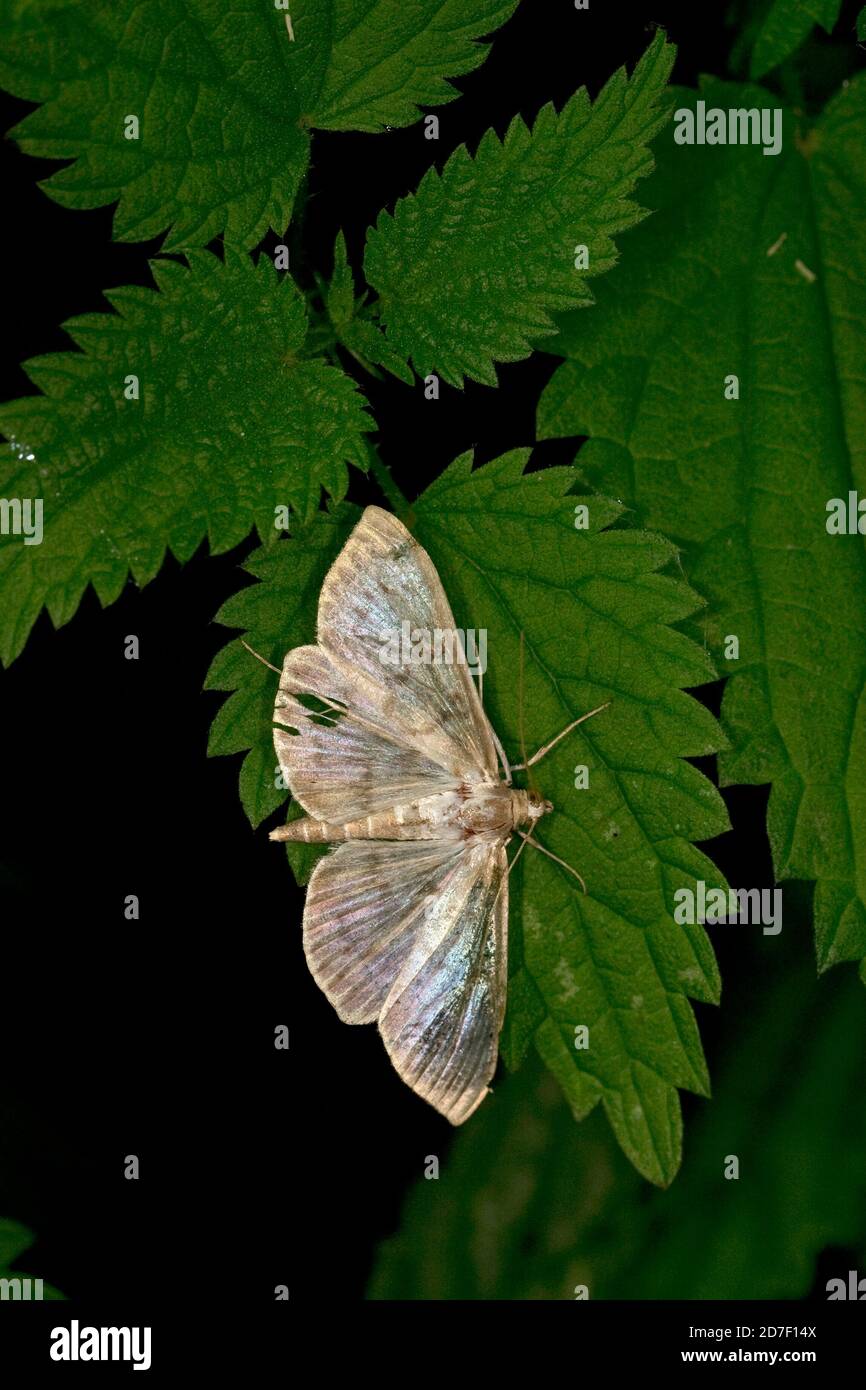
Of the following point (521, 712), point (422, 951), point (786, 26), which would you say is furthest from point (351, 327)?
point (422, 951)

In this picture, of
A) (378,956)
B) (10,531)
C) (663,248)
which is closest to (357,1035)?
(378,956)

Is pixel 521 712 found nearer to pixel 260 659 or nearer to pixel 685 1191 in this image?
pixel 260 659

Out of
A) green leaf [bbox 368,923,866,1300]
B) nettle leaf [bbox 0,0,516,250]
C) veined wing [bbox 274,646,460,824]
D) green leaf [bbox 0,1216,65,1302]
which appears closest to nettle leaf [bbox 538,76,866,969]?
nettle leaf [bbox 0,0,516,250]

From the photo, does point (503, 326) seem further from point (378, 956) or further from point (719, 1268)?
point (719, 1268)

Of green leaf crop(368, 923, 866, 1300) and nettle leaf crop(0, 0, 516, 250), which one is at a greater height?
nettle leaf crop(0, 0, 516, 250)

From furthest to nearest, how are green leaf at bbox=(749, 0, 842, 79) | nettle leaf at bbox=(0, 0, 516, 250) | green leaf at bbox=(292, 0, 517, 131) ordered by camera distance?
green leaf at bbox=(749, 0, 842, 79), green leaf at bbox=(292, 0, 517, 131), nettle leaf at bbox=(0, 0, 516, 250)

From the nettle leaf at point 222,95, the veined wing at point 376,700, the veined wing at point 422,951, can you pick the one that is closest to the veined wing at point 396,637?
the veined wing at point 376,700

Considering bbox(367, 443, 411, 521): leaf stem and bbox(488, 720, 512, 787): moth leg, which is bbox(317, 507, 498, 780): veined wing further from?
bbox(367, 443, 411, 521): leaf stem
